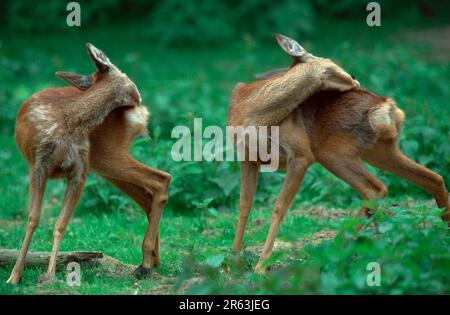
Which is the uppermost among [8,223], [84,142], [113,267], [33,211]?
[84,142]

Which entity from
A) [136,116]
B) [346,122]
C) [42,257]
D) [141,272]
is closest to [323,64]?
[346,122]

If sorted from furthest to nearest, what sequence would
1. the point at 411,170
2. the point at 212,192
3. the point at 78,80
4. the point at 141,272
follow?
the point at 212,192, the point at 411,170, the point at 78,80, the point at 141,272

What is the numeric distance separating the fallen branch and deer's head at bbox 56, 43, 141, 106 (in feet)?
4.25

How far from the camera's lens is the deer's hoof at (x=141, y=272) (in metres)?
6.59

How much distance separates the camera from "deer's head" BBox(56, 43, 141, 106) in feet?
22.0

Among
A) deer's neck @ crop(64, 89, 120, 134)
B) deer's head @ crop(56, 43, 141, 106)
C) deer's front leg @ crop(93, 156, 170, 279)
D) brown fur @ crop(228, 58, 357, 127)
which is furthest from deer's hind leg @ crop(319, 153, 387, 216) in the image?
deer's neck @ crop(64, 89, 120, 134)

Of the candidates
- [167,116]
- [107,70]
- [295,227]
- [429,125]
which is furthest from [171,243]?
[167,116]

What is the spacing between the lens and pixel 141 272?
6.63m

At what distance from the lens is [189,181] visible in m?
9.29

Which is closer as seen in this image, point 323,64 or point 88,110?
point 88,110

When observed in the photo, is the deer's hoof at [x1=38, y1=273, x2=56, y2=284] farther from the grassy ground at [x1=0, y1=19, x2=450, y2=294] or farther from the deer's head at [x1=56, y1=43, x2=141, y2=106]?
the deer's head at [x1=56, y1=43, x2=141, y2=106]

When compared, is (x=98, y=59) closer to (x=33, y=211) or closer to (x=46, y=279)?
(x=33, y=211)

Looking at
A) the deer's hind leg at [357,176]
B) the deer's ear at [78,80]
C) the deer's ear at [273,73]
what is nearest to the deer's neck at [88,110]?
the deer's ear at [78,80]

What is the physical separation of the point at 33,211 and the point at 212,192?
3209mm
